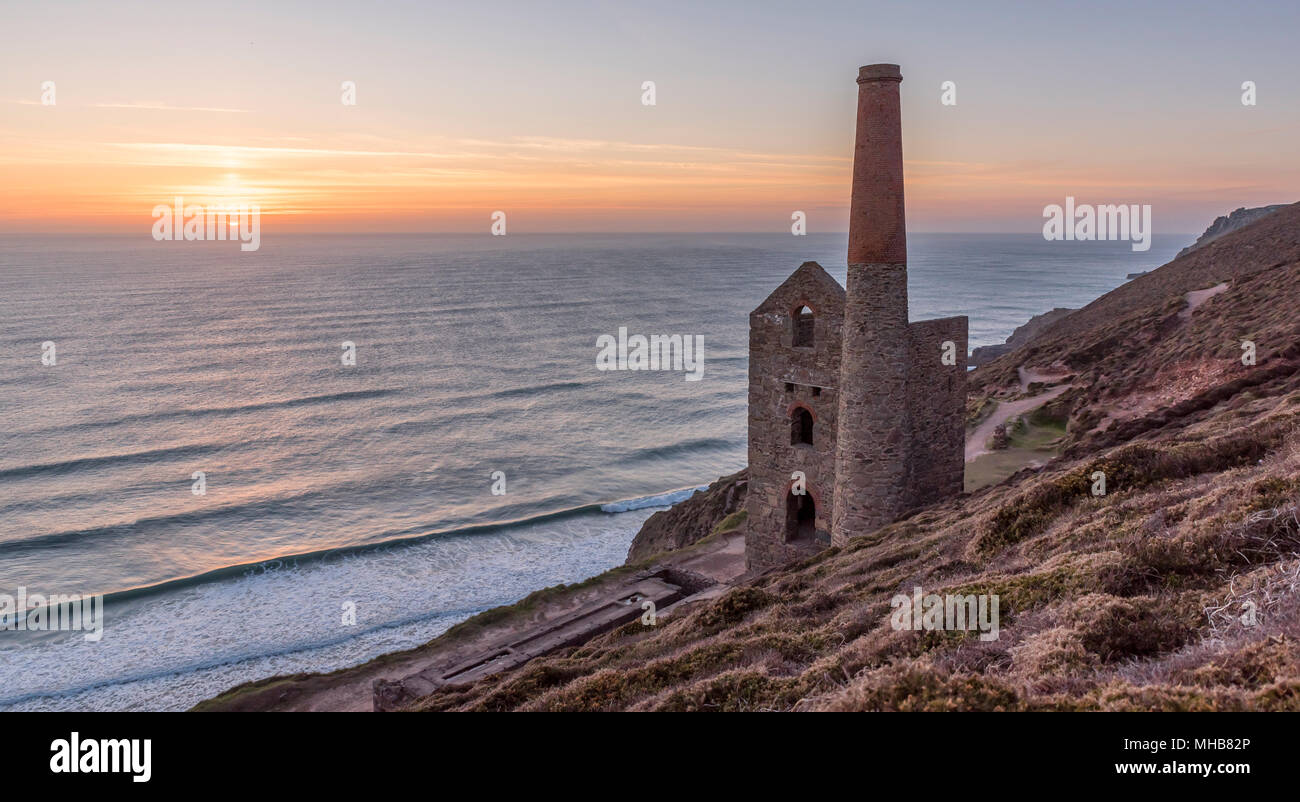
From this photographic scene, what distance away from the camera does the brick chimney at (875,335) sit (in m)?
16.8

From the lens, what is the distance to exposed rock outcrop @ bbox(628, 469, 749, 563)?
107 feet

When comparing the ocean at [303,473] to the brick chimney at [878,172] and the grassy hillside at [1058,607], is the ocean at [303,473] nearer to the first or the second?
the grassy hillside at [1058,607]

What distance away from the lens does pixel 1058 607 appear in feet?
27.1

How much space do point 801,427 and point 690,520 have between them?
43.1ft

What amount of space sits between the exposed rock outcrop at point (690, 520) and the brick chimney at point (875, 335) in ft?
42.9

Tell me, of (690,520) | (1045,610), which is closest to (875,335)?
(1045,610)

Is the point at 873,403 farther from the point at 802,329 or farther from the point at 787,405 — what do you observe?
the point at 802,329

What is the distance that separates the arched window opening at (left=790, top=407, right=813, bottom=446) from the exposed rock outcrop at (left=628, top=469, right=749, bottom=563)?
10.2 metres

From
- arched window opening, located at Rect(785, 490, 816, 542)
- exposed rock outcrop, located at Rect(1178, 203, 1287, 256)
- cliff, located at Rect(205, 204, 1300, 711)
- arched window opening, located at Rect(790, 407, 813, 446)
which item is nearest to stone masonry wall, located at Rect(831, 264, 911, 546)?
cliff, located at Rect(205, 204, 1300, 711)

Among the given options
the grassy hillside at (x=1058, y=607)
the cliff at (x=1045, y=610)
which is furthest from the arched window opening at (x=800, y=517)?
the grassy hillside at (x=1058, y=607)

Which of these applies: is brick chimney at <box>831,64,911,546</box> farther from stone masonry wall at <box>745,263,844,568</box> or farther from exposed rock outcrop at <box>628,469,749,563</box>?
exposed rock outcrop at <box>628,469,749,563</box>
